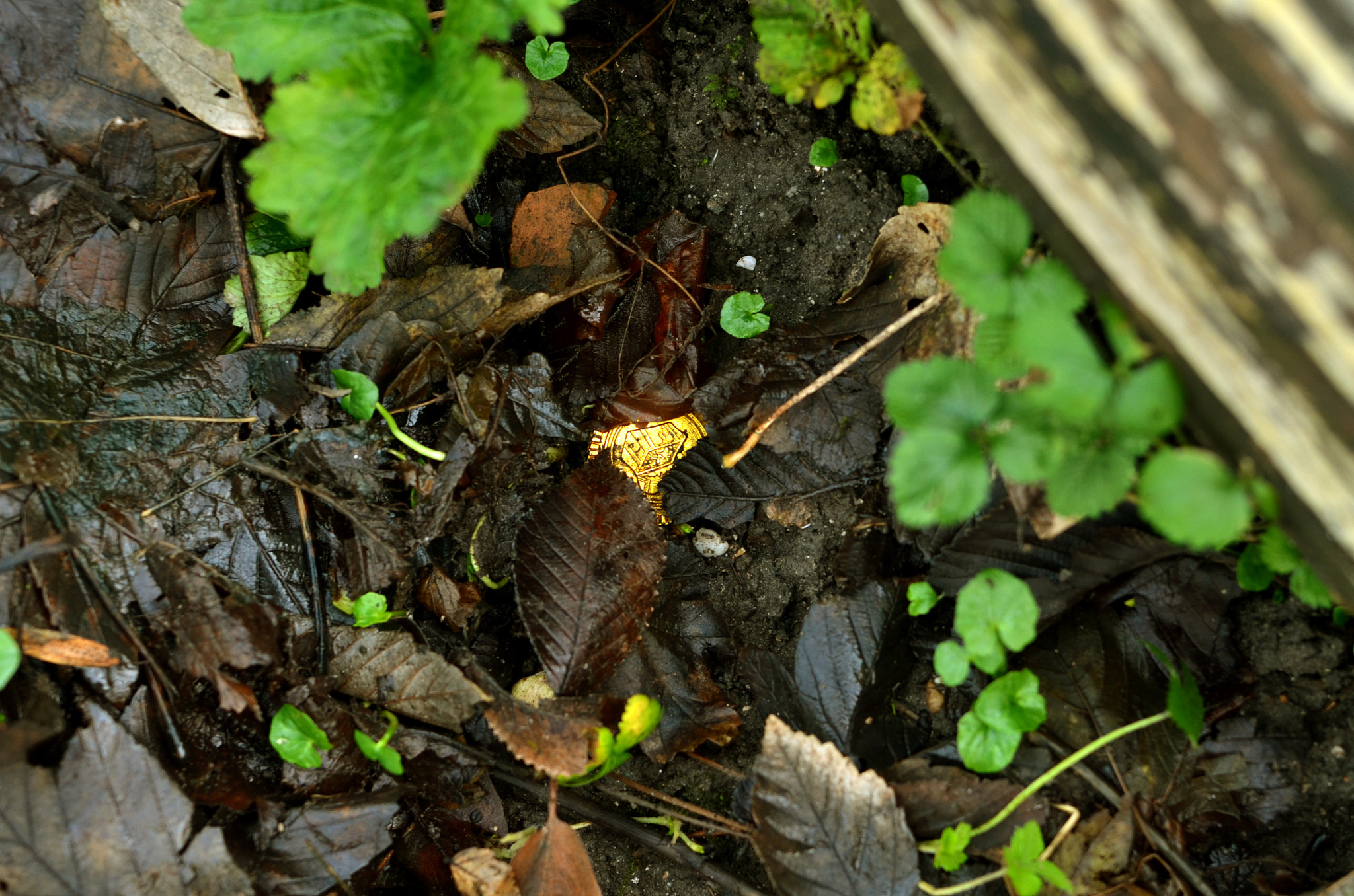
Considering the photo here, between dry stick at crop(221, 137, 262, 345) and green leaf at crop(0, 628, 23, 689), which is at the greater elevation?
dry stick at crop(221, 137, 262, 345)

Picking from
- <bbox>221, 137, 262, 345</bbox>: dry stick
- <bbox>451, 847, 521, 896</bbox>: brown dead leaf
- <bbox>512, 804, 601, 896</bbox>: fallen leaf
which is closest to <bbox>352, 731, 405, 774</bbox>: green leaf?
<bbox>451, 847, 521, 896</bbox>: brown dead leaf

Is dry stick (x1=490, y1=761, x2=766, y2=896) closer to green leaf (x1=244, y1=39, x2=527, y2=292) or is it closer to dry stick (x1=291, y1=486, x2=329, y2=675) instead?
dry stick (x1=291, y1=486, x2=329, y2=675)

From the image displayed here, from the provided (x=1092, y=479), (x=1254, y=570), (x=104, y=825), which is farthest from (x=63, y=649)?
(x=1254, y=570)

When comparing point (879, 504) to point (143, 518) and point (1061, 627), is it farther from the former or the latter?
point (143, 518)

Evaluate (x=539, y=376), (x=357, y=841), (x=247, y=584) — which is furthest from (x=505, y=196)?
(x=357, y=841)

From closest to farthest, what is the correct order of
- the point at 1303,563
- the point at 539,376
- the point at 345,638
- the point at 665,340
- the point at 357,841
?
the point at 1303,563
the point at 357,841
the point at 345,638
the point at 539,376
the point at 665,340

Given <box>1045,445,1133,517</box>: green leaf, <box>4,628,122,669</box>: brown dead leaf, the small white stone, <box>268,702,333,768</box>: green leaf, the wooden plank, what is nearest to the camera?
the wooden plank

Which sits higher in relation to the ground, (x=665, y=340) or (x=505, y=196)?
(x=505, y=196)

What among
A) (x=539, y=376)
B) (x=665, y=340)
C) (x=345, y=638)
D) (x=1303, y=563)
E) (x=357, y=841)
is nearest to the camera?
(x=1303, y=563)
